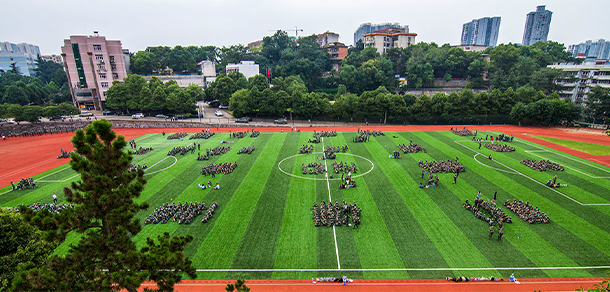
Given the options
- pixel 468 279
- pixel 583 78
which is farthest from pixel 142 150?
pixel 583 78

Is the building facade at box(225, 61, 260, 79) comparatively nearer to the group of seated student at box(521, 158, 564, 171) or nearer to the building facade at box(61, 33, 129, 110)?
the building facade at box(61, 33, 129, 110)

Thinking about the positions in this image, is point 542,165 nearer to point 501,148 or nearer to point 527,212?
point 501,148

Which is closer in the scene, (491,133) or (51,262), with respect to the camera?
(51,262)

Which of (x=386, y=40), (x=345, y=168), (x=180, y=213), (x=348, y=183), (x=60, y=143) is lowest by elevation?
(x=180, y=213)

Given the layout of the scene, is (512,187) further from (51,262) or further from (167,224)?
(51,262)

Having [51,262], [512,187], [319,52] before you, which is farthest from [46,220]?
[319,52]

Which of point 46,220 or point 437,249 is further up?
point 46,220
